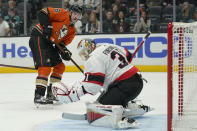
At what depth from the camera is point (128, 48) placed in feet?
28.0

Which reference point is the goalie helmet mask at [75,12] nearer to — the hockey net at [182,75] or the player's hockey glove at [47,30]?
the player's hockey glove at [47,30]

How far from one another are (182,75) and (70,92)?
2.93ft

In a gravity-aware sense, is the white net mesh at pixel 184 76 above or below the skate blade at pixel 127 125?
above

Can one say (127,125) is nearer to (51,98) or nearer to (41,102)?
(41,102)

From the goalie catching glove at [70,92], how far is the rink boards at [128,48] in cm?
469

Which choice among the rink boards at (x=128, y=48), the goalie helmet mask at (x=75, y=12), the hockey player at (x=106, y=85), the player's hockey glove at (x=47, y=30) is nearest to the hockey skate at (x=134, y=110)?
the hockey player at (x=106, y=85)

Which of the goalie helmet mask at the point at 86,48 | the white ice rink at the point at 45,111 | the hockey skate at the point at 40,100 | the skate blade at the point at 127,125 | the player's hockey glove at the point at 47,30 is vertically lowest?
the white ice rink at the point at 45,111

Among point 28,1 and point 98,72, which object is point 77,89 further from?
point 28,1

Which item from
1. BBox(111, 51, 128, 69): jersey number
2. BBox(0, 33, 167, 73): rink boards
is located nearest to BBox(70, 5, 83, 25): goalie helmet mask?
BBox(111, 51, 128, 69): jersey number

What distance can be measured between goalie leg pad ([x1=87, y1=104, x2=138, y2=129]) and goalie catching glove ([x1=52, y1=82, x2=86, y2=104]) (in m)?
0.20

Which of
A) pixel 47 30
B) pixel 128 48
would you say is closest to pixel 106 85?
pixel 47 30

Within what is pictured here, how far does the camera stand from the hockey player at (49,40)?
509 cm

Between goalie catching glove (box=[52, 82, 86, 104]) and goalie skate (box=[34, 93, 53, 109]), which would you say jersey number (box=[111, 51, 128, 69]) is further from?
goalie skate (box=[34, 93, 53, 109])

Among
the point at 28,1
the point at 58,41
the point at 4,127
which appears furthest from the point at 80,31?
the point at 4,127
